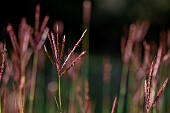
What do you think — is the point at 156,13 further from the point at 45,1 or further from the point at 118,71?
the point at 118,71

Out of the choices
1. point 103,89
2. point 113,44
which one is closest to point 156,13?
point 113,44

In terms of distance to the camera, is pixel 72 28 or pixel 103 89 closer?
pixel 103 89

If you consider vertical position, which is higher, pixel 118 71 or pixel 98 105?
pixel 118 71

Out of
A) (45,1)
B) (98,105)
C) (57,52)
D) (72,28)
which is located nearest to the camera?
(57,52)

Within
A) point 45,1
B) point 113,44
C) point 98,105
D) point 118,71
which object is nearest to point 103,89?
point 98,105

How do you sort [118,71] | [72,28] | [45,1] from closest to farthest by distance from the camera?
[118,71]
[45,1]
[72,28]

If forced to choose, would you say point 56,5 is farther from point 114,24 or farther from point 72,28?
point 114,24

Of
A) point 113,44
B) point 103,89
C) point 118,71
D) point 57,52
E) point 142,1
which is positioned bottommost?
point 57,52

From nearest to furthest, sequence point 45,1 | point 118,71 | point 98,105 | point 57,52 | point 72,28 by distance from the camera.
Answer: point 57,52 → point 98,105 → point 118,71 → point 45,1 → point 72,28

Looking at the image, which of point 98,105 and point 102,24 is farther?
point 102,24
